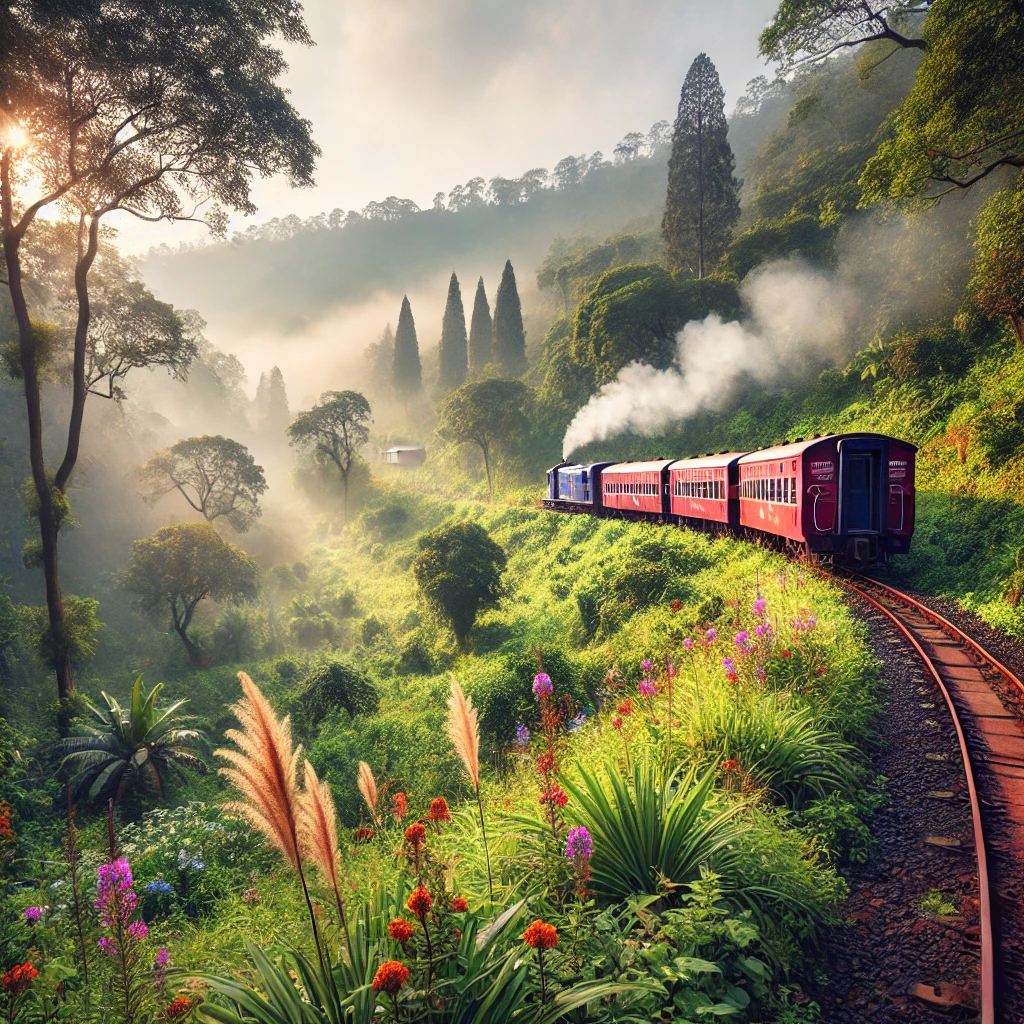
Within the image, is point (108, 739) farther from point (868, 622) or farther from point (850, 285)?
point (850, 285)

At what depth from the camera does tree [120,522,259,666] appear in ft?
78.9

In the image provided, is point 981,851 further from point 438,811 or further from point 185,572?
point 185,572

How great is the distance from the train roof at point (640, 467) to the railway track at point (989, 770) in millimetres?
12030

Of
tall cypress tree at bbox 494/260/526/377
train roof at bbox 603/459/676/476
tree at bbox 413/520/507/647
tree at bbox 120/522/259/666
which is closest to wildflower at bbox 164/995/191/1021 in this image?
tree at bbox 413/520/507/647

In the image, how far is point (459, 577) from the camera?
Answer: 20906mm

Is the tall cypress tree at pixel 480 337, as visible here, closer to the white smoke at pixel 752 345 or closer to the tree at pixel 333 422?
the tree at pixel 333 422

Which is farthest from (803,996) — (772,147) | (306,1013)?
(772,147)

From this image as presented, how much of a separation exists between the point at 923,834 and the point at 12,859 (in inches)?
468

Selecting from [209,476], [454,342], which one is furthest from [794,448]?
[454,342]

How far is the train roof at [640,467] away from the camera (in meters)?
22.3

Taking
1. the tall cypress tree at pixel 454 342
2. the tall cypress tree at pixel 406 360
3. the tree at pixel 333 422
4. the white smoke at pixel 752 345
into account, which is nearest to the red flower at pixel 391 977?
the white smoke at pixel 752 345

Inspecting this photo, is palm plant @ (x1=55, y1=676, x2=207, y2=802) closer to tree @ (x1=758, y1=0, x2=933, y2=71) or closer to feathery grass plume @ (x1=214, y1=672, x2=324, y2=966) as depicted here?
feathery grass plume @ (x1=214, y1=672, x2=324, y2=966)

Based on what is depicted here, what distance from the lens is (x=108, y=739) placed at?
11898 millimetres

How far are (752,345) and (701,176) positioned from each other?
48.8 ft
